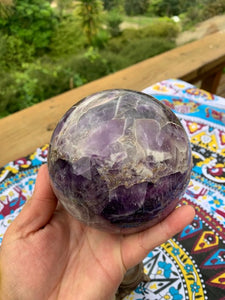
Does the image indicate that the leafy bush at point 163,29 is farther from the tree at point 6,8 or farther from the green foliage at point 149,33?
the tree at point 6,8

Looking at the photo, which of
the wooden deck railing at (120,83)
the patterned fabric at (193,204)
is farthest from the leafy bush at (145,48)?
the patterned fabric at (193,204)

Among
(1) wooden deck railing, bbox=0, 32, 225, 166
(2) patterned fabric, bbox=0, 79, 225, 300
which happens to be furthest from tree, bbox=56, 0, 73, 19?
(2) patterned fabric, bbox=0, 79, 225, 300

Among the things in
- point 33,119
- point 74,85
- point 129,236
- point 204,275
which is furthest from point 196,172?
point 74,85

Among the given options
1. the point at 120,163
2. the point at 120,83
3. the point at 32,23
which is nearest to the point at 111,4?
the point at 32,23

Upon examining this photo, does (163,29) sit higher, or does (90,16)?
(90,16)

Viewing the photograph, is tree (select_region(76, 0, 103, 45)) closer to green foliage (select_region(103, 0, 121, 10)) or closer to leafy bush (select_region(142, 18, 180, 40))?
green foliage (select_region(103, 0, 121, 10))

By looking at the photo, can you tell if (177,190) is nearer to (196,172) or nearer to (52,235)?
(52,235)

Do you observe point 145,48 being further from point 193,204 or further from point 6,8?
point 193,204
